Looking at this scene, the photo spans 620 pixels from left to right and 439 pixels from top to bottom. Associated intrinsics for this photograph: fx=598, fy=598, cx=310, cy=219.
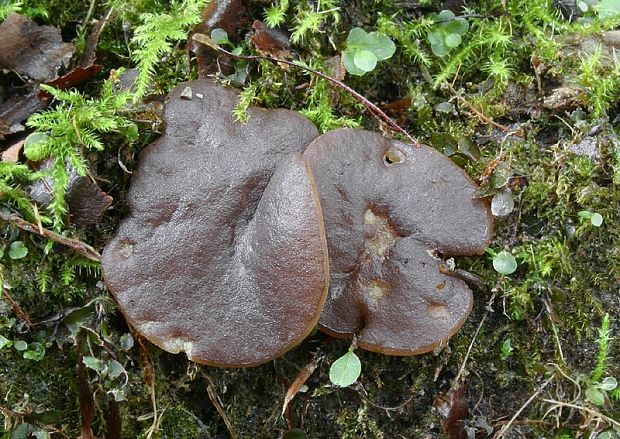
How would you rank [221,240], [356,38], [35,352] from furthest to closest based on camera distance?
[356,38] → [35,352] → [221,240]

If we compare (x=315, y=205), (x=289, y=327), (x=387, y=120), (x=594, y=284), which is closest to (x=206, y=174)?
(x=315, y=205)

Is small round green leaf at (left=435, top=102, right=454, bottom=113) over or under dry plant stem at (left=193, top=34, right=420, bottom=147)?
under

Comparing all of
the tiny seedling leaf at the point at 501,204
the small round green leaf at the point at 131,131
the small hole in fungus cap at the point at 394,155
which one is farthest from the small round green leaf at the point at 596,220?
the small round green leaf at the point at 131,131

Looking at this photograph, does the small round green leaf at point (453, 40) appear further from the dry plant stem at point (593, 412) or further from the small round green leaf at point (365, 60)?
the dry plant stem at point (593, 412)

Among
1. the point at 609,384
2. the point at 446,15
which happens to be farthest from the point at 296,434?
the point at 446,15

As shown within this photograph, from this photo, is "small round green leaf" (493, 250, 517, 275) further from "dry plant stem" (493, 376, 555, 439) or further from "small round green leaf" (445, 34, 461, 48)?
"small round green leaf" (445, 34, 461, 48)

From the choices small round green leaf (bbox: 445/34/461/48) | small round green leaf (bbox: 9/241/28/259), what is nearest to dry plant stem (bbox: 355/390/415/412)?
small round green leaf (bbox: 9/241/28/259)

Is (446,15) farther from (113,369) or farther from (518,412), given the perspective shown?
(113,369)
